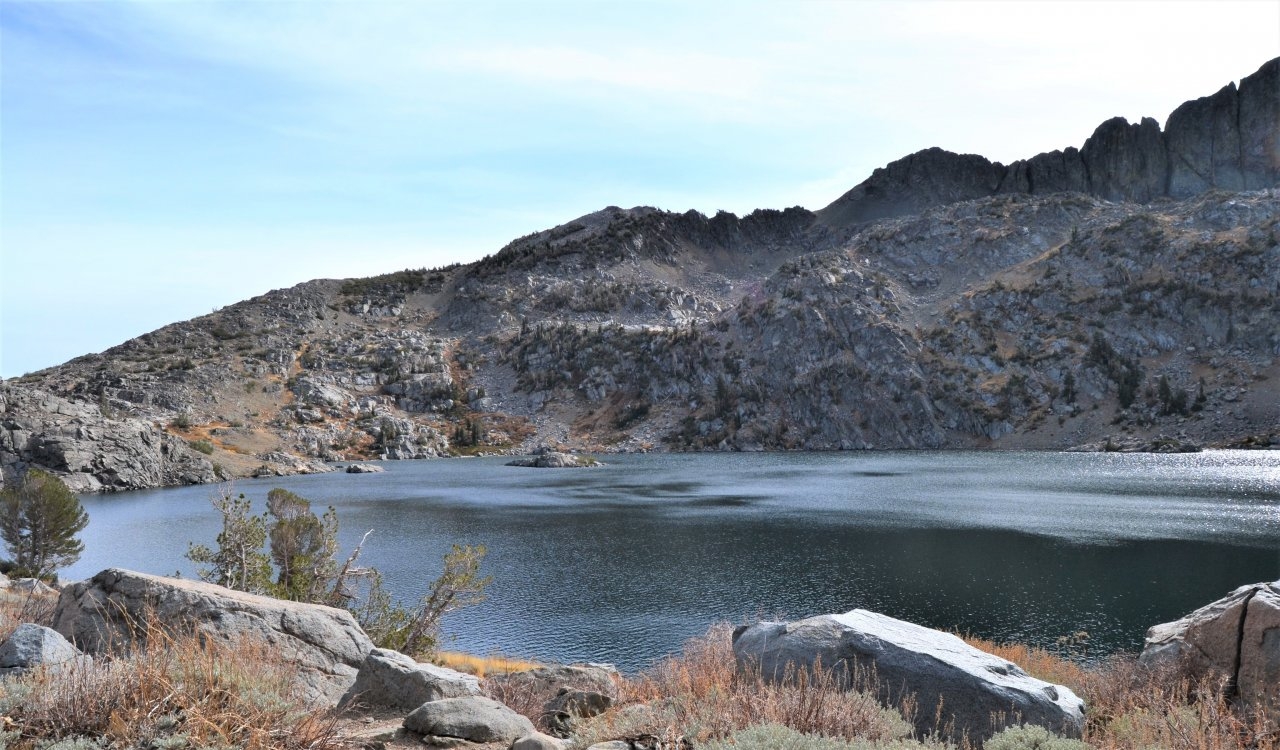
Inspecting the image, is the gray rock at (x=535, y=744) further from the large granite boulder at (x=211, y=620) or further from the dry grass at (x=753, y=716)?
the large granite boulder at (x=211, y=620)

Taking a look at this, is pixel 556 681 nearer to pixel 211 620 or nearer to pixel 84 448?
pixel 211 620

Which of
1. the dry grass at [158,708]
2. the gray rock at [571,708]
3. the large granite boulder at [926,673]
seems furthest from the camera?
the gray rock at [571,708]

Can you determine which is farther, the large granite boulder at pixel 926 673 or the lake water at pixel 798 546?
the lake water at pixel 798 546

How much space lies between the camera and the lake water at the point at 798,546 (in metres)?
32.1

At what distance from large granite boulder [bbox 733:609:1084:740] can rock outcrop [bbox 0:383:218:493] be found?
10131 centimetres

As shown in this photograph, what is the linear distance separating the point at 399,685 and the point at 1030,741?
848 cm

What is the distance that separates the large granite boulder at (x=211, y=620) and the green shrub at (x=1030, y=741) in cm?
924

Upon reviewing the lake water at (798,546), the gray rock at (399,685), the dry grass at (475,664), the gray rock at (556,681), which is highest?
the gray rock at (399,685)

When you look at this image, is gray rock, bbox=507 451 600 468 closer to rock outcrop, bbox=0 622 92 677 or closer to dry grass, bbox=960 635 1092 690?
dry grass, bbox=960 635 1092 690

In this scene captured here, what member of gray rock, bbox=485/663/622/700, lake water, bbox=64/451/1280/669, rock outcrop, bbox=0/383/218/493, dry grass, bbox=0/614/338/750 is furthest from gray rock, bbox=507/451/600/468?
dry grass, bbox=0/614/338/750

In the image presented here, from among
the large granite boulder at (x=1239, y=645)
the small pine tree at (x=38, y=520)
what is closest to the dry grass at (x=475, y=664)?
the large granite boulder at (x=1239, y=645)

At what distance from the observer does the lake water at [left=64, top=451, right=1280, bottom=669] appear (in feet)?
105

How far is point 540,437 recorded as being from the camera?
172000 millimetres

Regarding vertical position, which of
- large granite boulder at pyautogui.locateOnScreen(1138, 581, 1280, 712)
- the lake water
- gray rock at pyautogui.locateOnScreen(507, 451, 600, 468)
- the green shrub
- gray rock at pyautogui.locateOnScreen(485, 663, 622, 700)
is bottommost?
gray rock at pyautogui.locateOnScreen(507, 451, 600, 468)
